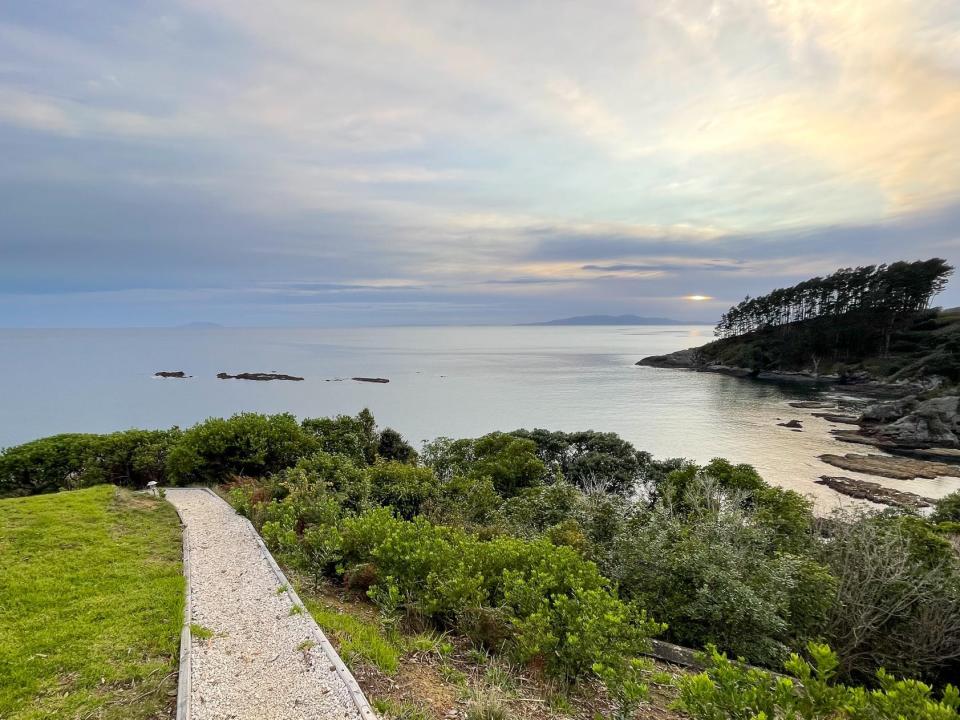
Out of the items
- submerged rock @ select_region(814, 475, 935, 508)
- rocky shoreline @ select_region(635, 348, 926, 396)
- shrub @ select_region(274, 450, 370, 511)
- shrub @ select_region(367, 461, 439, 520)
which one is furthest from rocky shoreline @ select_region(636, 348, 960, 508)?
shrub @ select_region(274, 450, 370, 511)

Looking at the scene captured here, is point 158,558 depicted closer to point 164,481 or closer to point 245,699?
point 245,699

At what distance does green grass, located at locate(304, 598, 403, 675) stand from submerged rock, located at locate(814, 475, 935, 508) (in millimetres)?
31250

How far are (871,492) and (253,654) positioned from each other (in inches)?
1360

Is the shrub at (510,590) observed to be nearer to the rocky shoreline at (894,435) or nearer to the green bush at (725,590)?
the green bush at (725,590)

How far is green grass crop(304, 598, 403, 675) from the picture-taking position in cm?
532

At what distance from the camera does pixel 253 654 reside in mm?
5340

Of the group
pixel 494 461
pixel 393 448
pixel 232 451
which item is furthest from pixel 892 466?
pixel 232 451

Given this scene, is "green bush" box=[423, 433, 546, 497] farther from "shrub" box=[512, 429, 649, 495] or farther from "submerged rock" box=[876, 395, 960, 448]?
"submerged rock" box=[876, 395, 960, 448]

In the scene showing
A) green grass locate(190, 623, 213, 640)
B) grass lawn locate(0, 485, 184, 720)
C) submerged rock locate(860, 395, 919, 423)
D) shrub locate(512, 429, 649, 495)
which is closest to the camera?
grass lawn locate(0, 485, 184, 720)

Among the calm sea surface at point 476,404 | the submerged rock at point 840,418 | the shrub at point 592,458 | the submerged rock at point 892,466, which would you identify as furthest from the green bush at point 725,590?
the submerged rock at point 840,418

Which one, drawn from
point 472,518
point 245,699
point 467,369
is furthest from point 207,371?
point 245,699

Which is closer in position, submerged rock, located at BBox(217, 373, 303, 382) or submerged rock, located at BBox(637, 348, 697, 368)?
submerged rock, located at BBox(217, 373, 303, 382)

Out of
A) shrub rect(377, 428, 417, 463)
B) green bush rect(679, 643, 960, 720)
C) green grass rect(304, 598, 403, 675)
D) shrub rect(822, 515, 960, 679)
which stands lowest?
shrub rect(377, 428, 417, 463)

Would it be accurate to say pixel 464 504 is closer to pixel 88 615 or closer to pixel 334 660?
pixel 334 660
